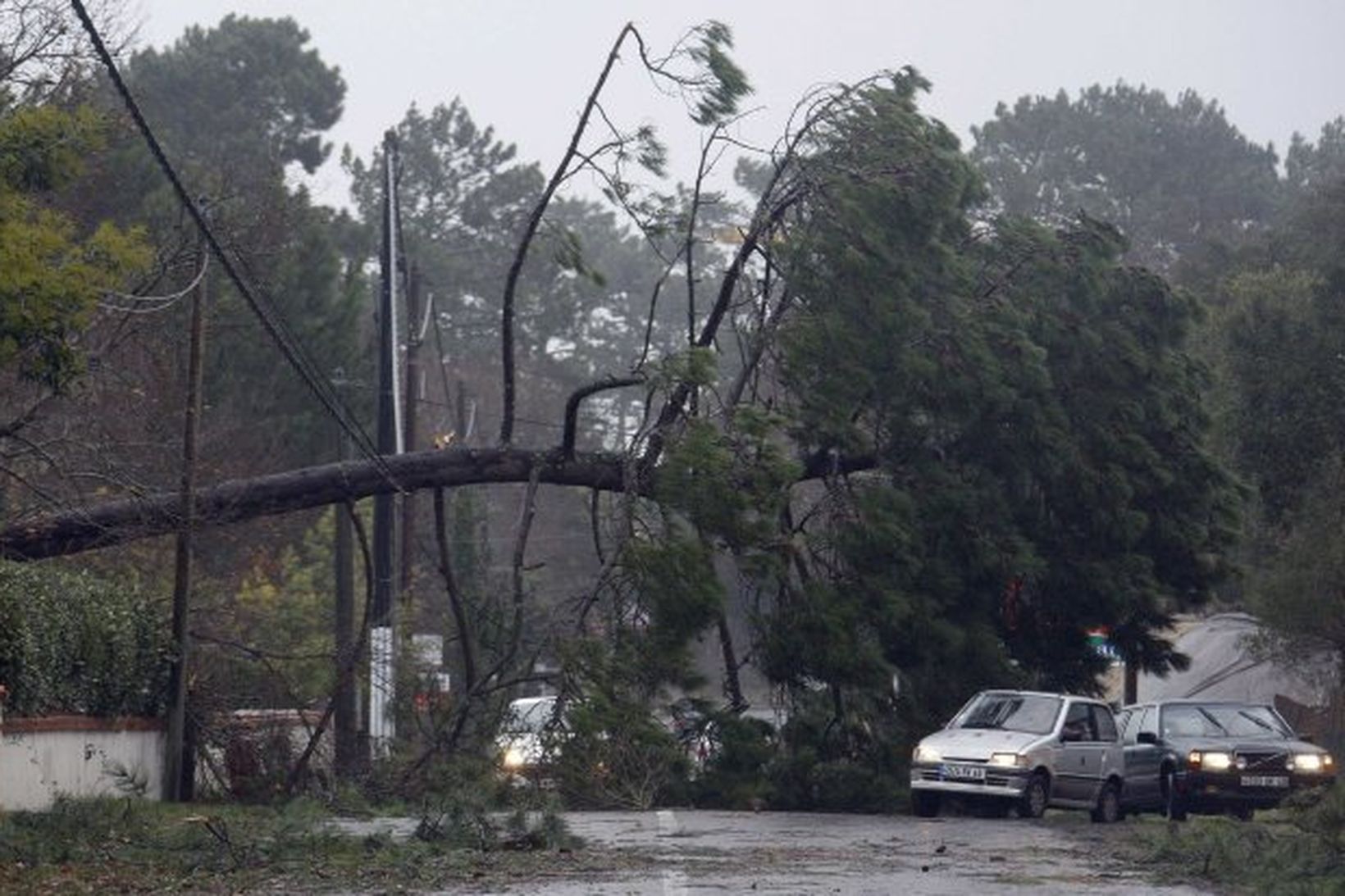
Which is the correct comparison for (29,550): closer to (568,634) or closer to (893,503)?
(568,634)

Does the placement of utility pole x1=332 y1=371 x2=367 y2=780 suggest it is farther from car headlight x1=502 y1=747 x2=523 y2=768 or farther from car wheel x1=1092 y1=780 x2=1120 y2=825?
car wheel x1=1092 y1=780 x2=1120 y2=825

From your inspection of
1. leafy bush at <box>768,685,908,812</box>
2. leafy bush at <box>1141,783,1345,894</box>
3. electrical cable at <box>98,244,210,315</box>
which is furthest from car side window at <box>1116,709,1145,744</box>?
electrical cable at <box>98,244,210,315</box>

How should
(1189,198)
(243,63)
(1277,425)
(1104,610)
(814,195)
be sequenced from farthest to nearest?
(1189,198) → (243,63) → (1277,425) → (1104,610) → (814,195)

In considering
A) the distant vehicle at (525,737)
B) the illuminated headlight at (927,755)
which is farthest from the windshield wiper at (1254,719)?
the distant vehicle at (525,737)

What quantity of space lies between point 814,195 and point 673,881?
1501 centimetres

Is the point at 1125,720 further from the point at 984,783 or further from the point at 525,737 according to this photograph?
the point at 525,737

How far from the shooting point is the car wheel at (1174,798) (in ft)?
99.3

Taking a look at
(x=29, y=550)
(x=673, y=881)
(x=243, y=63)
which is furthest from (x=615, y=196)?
(x=243, y=63)

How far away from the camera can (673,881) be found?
1662 centimetres

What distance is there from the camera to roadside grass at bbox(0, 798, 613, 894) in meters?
16.9

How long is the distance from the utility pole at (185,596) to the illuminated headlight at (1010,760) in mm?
9628

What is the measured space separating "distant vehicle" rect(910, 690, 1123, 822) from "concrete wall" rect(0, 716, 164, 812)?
8.65 m

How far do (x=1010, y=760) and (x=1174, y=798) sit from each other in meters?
4.78

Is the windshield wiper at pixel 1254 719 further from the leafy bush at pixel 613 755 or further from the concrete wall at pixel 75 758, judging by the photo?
the concrete wall at pixel 75 758
